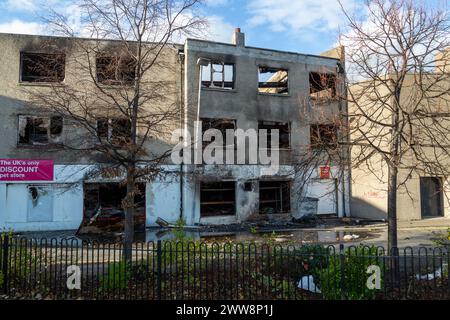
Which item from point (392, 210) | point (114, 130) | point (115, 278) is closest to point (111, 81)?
point (114, 130)

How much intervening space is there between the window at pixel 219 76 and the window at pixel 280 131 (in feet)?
8.99

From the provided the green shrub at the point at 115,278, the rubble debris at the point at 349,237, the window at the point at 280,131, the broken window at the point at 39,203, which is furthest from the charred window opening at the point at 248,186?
the green shrub at the point at 115,278

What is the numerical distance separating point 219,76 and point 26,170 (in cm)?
1009

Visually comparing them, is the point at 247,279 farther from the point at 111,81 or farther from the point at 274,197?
the point at 274,197

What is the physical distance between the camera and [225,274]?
702cm

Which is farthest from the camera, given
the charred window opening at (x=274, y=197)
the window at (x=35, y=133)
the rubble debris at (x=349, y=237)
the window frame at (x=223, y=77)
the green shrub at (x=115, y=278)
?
the charred window opening at (x=274, y=197)

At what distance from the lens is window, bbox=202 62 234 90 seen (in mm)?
17750

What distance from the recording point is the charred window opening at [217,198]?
1736 centimetres

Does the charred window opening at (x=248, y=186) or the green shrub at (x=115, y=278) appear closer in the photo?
the green shrub at (x=115, y=278)

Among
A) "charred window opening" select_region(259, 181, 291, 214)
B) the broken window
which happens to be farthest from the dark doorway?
the broken window

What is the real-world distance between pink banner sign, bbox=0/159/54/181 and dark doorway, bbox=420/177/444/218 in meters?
18.7

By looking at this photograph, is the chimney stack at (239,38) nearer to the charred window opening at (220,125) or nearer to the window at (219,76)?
the window at (219,76)

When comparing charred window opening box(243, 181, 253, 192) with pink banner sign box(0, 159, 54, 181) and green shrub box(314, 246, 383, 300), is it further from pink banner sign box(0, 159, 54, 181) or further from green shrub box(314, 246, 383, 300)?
green shrub box(314, 246, 383, 300)

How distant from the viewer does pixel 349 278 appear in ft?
20.7
